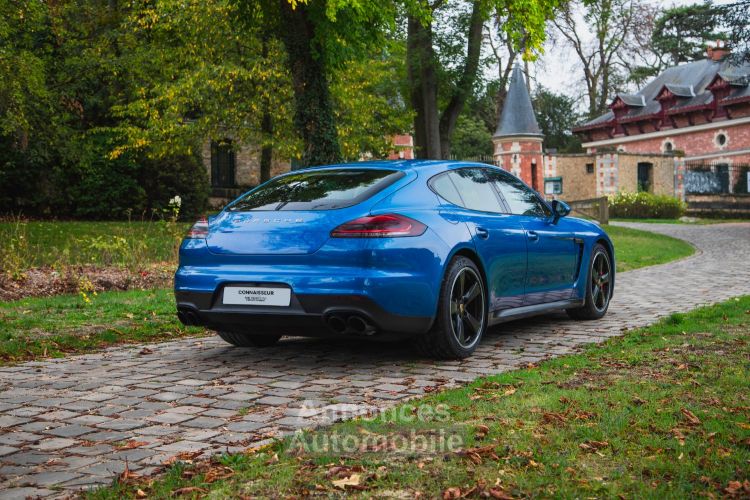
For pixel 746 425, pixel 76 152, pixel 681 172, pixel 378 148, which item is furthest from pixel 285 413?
pixel 681 172

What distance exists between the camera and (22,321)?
8.58 metres

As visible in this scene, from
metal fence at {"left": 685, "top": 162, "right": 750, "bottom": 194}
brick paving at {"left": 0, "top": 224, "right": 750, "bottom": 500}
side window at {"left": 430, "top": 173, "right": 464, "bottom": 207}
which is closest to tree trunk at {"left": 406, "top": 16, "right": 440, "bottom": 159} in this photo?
brick paving at {"left": 0, "top": 224, "right": 750, "bottom": 500}

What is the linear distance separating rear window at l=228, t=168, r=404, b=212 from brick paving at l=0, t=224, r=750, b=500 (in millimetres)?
1207

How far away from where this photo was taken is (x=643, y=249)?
20953mm

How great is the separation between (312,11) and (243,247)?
9.18 meters

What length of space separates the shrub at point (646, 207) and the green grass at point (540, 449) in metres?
39.0

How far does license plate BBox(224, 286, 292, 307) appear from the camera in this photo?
20.0 feet

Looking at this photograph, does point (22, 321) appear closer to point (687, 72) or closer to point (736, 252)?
point (736, 252)

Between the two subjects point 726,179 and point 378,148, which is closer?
point 378,148

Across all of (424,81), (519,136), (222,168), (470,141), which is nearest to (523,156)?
(519,136)

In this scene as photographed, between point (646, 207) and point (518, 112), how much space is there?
33.3ft

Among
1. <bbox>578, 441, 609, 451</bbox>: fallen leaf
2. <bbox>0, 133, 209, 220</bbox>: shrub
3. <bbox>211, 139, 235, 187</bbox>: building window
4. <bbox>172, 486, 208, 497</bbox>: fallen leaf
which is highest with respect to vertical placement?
<bbox>211, 139, 235, 187</bbox>: building window

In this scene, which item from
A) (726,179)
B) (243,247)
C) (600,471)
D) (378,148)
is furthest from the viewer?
(726,179)

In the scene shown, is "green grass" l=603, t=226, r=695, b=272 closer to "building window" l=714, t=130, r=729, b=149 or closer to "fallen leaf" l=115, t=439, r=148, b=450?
"fallen leaf" l=115, t=439, r=148, b=450
